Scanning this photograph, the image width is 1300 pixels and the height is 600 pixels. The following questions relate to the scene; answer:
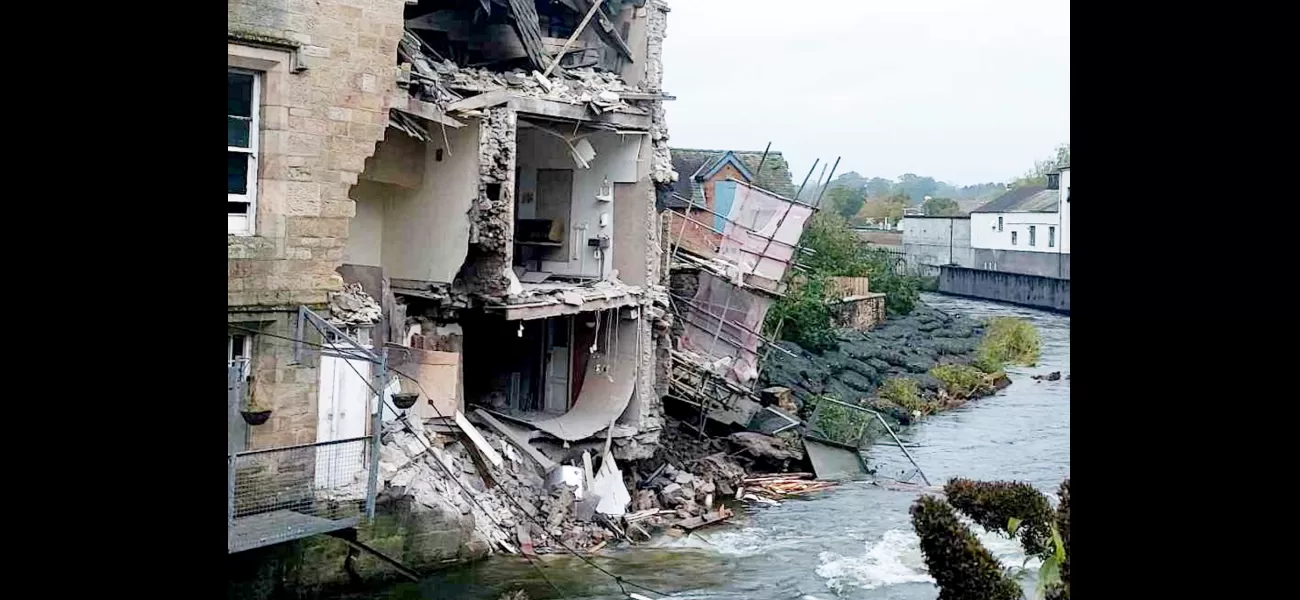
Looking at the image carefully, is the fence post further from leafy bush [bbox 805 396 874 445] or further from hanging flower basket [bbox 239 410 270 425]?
leafy bush [bbox 805 396 874 445]

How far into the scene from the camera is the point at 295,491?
1134 cm

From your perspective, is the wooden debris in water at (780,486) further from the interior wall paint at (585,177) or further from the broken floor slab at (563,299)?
the interior wall paint at (585,177)

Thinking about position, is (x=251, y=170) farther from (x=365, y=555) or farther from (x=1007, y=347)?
(x=1007, y=347)

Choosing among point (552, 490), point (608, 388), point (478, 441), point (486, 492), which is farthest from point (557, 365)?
point (486, 492)

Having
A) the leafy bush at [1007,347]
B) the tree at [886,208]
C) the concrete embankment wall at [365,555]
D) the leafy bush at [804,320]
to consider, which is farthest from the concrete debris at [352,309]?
the tree at [886,208]

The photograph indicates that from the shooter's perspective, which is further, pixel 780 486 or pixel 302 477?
pixel 780 486

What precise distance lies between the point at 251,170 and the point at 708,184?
69.1 ft

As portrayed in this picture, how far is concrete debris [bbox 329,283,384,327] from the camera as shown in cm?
1281
